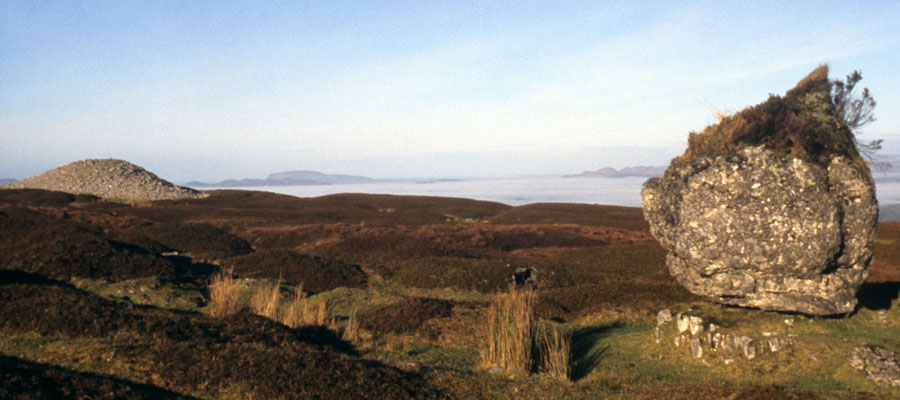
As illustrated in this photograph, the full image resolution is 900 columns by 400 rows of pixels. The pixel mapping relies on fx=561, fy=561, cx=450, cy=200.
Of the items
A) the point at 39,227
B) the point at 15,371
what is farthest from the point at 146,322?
the point at 39,227

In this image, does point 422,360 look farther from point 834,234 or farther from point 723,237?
point 834,234

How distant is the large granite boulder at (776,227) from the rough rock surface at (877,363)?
4.81ft

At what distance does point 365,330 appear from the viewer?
44.5 ft

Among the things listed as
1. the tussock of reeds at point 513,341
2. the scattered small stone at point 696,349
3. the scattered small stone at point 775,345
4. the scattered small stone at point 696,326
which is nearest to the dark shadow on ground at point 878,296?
the scattered small stone at point 775,345

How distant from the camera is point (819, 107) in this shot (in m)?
12.2

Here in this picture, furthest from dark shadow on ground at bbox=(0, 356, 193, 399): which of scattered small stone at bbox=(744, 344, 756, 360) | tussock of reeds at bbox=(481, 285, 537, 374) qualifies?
scattered small stone at bbox=(744, 344, 756, 360)

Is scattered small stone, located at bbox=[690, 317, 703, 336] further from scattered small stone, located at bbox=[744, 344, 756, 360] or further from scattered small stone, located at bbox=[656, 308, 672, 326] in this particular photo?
scattered small stone, located at bbox=[744, 344, 756, 360]

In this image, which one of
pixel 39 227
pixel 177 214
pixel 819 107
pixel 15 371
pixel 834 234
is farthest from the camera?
pixel 177 214

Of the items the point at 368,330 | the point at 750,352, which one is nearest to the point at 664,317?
the point at 750,352

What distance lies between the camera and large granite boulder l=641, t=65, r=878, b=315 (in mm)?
9820

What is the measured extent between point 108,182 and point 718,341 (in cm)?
8232

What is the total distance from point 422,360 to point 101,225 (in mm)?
32048

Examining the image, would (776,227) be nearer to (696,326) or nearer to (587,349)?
(696,326)

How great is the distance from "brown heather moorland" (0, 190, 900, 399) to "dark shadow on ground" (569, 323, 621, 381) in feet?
0.15
